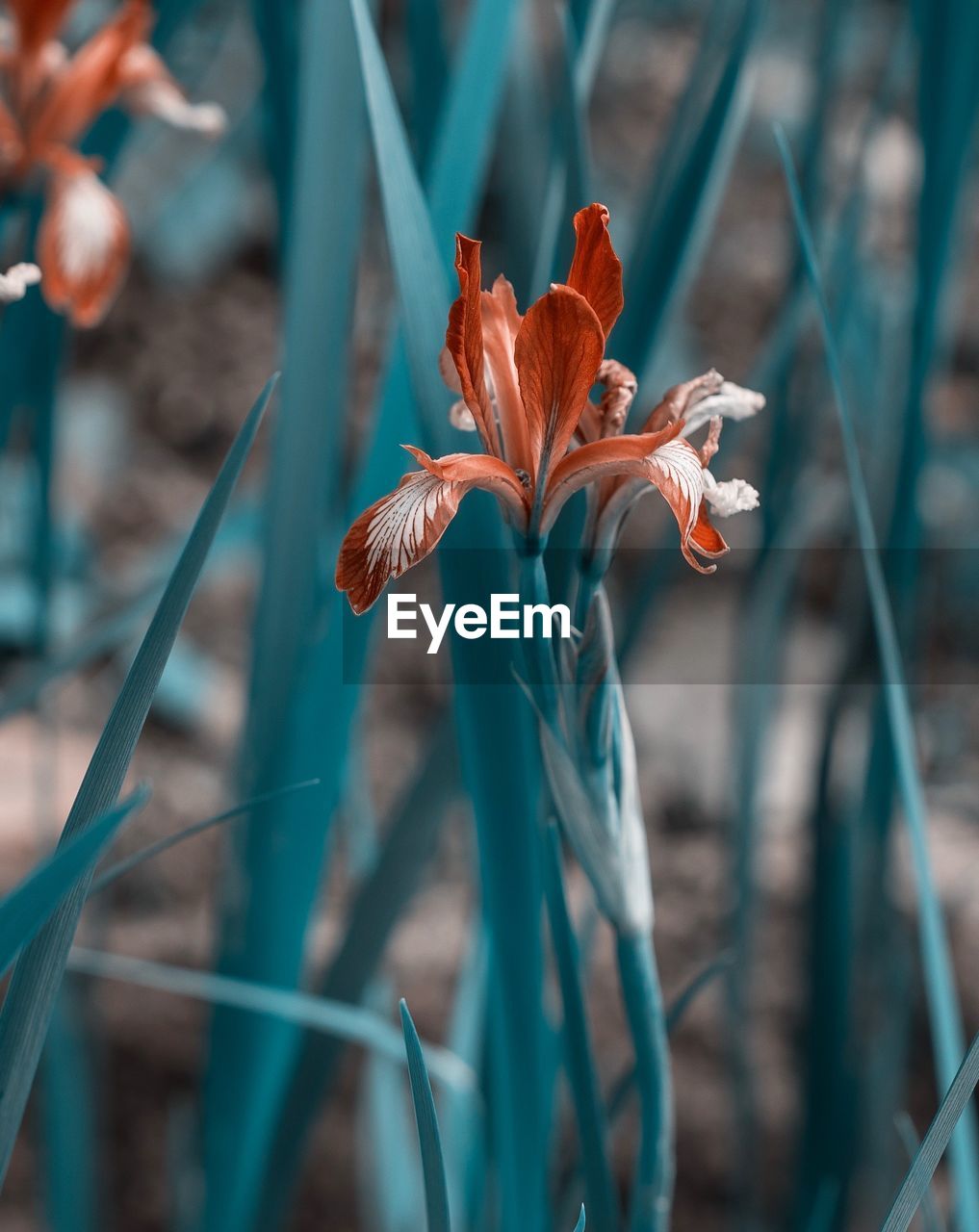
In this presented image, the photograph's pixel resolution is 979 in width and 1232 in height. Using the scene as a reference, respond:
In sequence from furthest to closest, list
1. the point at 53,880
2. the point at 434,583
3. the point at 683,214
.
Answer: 1. the point at 434,583
2. the point at 683,214
3. the point at 53,880

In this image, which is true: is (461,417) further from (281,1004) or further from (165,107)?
(165,107)

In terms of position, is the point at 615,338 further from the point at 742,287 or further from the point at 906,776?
the point at 742,287

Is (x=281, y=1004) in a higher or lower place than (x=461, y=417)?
lower

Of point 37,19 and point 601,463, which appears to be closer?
point 601,463

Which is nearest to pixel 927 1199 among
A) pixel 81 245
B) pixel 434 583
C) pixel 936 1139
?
pixel 936 1139

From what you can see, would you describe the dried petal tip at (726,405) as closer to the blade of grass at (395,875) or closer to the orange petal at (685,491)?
the orange petal at (685,491)

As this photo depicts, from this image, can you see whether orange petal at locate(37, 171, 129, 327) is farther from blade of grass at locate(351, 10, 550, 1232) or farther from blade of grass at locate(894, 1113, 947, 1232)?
blade of grass at locate(894, 1113, 947, 1232)

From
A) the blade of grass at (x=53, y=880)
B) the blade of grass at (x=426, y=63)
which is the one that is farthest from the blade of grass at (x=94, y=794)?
the blade of grass at (x=426, y=63)

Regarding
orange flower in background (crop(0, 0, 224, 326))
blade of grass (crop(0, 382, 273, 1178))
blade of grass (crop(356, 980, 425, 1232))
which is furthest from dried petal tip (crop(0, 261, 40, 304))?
blade of grass (crop(356, 980, 425, 1232))
